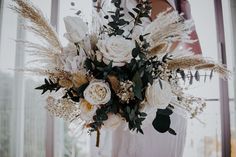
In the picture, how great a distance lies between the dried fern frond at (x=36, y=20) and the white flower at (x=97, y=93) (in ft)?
0.67

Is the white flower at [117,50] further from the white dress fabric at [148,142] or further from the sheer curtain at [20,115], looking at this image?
the sheer curtain at [20,115]

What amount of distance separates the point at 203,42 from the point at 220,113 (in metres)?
0.49

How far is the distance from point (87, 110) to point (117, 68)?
0.15 meters

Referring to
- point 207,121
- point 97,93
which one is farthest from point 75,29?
point 207,121

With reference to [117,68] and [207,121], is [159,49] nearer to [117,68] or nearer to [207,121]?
[117,68]

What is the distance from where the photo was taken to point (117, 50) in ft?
2.49

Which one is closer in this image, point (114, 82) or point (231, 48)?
point (114, 82)

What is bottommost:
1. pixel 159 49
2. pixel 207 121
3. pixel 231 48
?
pixel 207 121

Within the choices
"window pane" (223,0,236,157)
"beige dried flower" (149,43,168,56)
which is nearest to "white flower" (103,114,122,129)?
"beige dried flower" (149,43,168,56)

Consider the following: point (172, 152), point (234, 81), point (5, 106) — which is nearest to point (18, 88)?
point (5, 106)

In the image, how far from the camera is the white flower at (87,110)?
0.78 metres

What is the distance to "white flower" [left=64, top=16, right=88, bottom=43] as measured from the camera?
81 cm

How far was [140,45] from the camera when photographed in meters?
0.79

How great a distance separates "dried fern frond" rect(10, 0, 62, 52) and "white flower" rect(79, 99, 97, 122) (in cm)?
22
